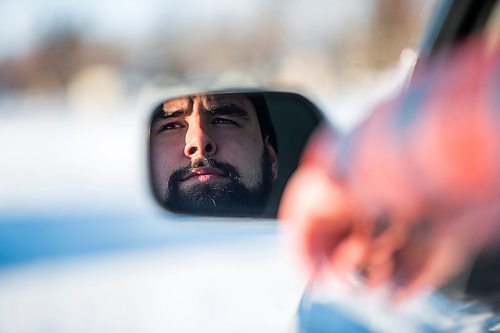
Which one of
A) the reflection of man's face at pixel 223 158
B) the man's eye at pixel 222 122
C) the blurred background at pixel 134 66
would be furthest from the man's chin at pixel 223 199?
the blurred background at pixel 134 66

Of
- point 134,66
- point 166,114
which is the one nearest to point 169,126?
point 166,114

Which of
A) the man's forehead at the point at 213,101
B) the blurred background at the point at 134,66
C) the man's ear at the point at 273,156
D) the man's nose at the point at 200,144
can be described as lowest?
the man's ear at the point at 273,156

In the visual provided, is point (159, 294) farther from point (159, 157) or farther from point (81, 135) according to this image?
point (81, 135)

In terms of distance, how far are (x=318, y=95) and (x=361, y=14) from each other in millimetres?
230

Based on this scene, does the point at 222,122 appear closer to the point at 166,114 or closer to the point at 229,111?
the point at 229,111

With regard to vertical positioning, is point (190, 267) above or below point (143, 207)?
below

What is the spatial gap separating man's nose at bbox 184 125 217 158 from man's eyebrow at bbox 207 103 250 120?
0.16 ft

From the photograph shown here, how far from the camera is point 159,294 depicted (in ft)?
7.08

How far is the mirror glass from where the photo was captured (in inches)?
69.9

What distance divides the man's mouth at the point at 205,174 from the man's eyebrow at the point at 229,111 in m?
0.12

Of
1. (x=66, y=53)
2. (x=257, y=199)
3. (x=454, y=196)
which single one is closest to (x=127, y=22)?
(x=66, y=53)

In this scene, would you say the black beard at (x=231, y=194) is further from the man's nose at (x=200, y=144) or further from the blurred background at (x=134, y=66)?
the blurred background at (x=134, y=66)

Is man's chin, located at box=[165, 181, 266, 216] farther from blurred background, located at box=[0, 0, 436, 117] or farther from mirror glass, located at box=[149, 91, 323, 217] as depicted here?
blurred background, located at box=[0, 0, 436, 117]

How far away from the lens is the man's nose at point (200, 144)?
1.79m
